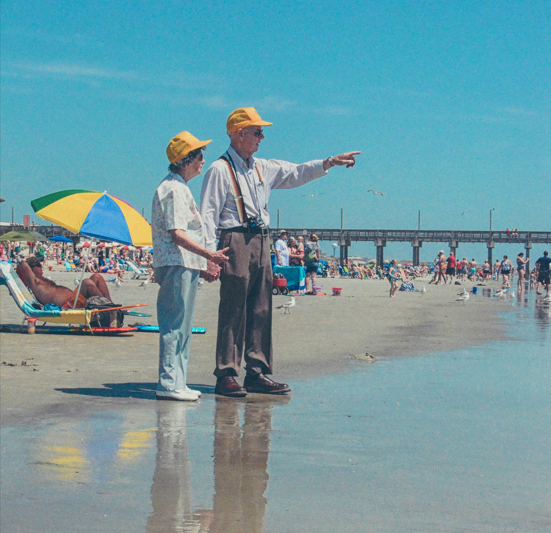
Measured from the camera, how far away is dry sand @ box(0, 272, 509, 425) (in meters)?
6.10

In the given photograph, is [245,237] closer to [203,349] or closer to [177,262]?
[177,262]

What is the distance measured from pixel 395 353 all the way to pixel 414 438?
166 inches

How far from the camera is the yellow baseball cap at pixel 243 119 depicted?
5.77 meters

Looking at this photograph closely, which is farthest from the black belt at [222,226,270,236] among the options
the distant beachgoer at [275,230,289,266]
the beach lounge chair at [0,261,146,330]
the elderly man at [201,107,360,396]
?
the distant beachgoer at [275,230,289,266]

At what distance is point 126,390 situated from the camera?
603 cm

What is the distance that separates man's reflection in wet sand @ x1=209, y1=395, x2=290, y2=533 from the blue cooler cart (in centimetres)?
1673

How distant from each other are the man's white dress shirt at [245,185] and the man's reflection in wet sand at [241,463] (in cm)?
114

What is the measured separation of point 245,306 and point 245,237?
49 cm

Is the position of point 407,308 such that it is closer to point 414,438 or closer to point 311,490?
point 414,438

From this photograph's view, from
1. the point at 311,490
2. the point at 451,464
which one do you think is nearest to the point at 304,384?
the point at 451,464

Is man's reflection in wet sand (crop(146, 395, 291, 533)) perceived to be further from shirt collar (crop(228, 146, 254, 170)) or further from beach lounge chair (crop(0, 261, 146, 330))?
beach lounge chair (crop(0, 261, 146, 330))

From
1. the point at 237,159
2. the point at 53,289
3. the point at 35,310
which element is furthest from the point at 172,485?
the point at 53,289

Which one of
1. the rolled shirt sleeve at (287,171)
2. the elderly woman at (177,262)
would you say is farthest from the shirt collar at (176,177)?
the rolled shirt sleeve at (287,171)

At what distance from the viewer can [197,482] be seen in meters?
3.53
